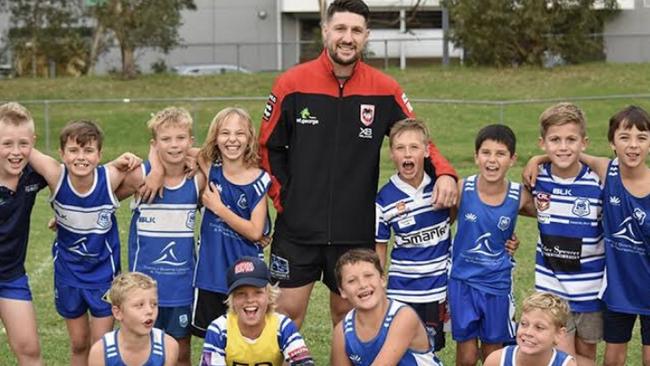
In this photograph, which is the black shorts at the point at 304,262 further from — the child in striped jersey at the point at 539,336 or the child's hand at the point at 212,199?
the child in striped jersey at the point at 539,336

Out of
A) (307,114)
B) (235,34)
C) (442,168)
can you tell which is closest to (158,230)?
(307,114)

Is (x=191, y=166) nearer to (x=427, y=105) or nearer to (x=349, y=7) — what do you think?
(x=349, y=7)

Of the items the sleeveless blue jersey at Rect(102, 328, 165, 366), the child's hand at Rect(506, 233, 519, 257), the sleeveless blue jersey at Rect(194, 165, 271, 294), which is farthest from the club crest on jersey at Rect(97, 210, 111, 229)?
the child's hand at Rect(506, 233, 519, 257)

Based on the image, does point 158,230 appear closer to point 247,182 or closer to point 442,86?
point 247,182

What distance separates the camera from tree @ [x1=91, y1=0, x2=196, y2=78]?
30000mm

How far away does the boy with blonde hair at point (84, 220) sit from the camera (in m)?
6.14

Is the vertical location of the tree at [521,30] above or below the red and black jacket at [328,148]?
above

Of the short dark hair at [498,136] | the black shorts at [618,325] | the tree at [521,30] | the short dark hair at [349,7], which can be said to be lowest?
the black shorts at [618,325]

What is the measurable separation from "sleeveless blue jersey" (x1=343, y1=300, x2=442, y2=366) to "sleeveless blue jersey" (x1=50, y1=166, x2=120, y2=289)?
1422 mm

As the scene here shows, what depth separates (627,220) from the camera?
5.90 m

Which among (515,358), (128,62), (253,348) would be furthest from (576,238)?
(128,62)

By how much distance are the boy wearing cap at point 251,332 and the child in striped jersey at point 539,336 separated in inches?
40.8

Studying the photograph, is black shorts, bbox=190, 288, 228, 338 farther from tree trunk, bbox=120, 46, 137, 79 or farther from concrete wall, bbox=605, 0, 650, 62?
concrete wall, bbox=605, 0, 650, 62

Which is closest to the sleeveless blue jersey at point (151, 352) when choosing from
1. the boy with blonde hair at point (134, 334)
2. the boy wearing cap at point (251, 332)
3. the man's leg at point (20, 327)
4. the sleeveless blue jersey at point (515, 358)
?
the boy with blonde hair at point (134, 334)
